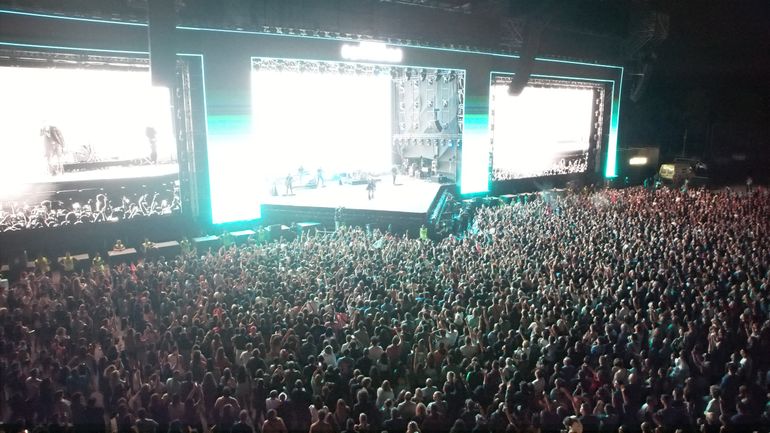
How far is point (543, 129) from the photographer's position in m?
25.5

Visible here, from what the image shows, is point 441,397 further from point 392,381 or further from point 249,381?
point 249,381

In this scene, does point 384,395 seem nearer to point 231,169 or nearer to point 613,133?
point 231,169

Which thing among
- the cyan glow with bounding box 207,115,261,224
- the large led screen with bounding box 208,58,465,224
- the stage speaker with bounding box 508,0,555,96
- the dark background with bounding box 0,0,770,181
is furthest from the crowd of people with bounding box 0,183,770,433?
the stage speaker with bounding box 508,0,555,96

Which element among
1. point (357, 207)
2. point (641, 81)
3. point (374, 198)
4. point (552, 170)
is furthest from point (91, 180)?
point (641, 81)

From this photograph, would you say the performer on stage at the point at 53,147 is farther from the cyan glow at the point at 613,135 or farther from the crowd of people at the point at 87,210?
the cyan glow at the point at 613,135

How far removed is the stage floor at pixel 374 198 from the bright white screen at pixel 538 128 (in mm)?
4204

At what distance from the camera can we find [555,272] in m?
10.3

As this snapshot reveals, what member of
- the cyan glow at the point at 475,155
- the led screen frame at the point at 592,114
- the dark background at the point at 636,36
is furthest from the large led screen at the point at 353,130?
the led screen frame at the point at 592,114

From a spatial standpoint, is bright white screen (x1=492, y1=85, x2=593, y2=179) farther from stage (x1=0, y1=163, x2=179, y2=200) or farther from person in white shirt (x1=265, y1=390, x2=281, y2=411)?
person in white shirt (x1=265, y1=390, x2=281, y2=411)

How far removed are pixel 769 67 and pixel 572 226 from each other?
2506 cm

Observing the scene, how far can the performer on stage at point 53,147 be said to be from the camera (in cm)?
1393

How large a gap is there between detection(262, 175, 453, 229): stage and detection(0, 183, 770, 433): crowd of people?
15.4 ft

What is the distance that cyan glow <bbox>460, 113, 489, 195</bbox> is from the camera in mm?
21672

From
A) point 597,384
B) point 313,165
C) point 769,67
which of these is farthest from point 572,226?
point 769,67
